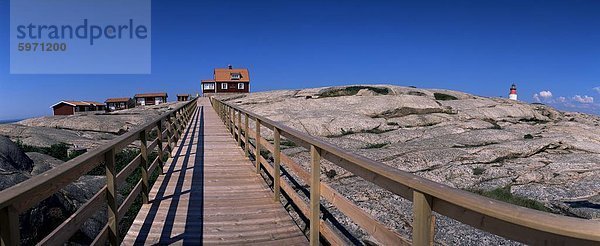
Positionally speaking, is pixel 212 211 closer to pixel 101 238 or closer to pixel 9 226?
pixel 101 238

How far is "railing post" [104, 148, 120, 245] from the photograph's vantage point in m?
3.57

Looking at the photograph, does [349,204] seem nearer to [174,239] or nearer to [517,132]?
[174,239]

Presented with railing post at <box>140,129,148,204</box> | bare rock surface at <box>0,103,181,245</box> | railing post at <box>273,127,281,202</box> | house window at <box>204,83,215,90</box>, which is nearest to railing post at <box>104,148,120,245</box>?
bare rock surface at <box>0,103,181,245</box>

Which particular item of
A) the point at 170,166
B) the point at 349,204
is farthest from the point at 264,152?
the point at 349,204

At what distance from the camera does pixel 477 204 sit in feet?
5.34

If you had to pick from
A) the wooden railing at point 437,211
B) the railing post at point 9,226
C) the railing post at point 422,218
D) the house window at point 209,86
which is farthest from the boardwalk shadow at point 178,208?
Answer: the house window at point 209,86

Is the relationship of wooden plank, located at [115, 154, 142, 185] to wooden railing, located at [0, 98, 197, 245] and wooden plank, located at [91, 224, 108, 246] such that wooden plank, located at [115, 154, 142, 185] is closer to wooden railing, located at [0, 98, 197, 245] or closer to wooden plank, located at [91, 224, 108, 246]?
wooden railing, located at [0, 98, 197, 245]

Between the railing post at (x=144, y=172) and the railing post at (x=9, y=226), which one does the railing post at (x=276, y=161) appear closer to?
the railing post at (x=144, y=172)

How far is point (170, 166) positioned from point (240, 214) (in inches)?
156

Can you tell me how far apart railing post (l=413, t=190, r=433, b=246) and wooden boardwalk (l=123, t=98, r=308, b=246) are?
2.37m

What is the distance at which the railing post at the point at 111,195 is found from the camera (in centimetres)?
357

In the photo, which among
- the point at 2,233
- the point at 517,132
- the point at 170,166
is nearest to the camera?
the point at 2,233

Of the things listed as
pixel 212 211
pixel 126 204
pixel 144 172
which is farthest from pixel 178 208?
pixel 126 204

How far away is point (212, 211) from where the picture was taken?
5344 millimetres
